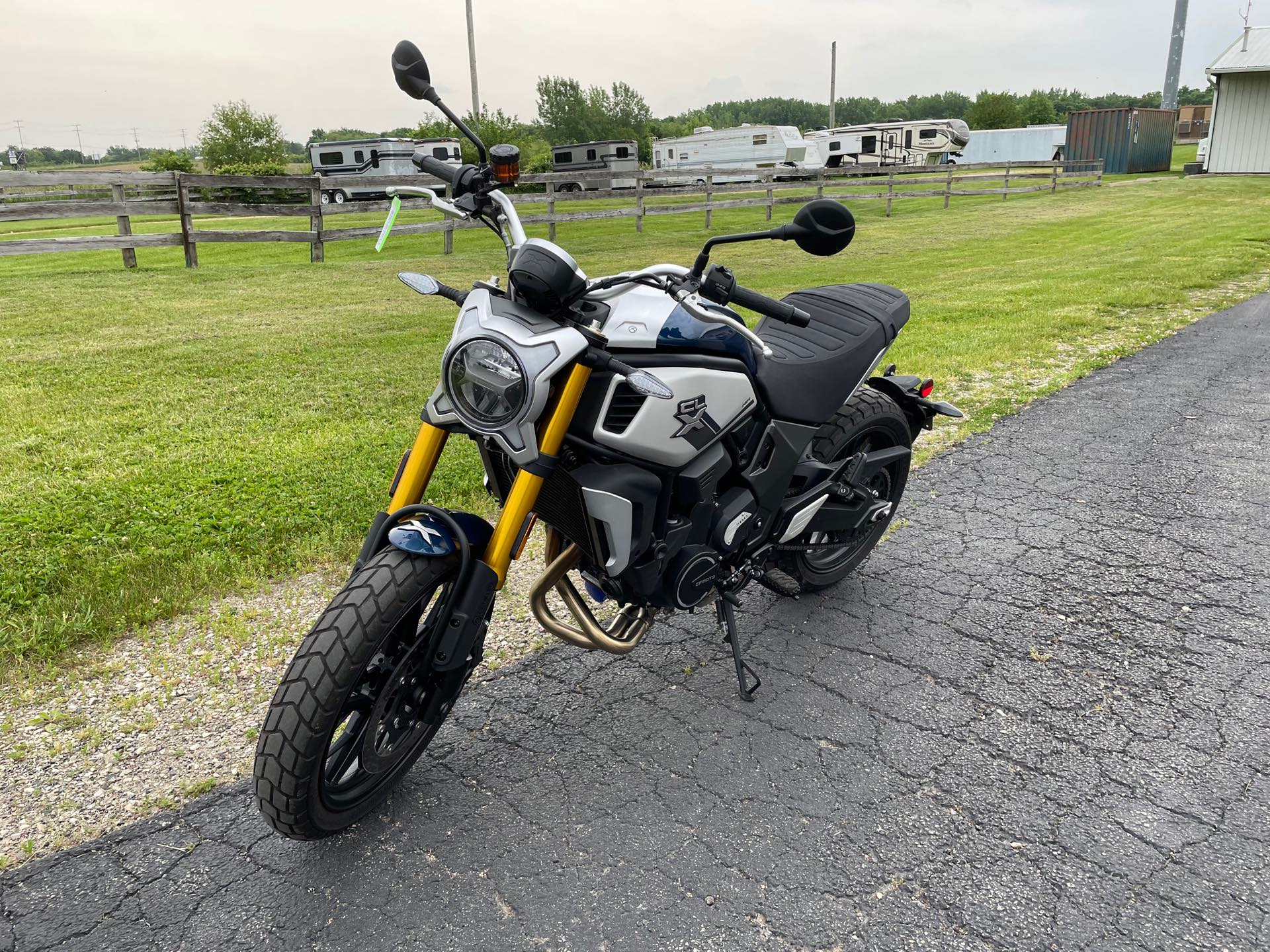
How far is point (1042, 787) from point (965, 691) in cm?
51

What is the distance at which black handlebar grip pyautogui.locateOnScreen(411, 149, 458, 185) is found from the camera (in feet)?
8.65

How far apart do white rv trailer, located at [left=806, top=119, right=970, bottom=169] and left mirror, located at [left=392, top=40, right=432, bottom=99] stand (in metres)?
40.7

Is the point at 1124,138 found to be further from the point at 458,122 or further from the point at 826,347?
the point at 458,122

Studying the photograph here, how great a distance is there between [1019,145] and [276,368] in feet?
174

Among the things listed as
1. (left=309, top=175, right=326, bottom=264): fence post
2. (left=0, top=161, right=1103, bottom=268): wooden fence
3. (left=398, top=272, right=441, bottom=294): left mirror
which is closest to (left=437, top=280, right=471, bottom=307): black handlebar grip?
(left=398, top=272, right=441, bottom=294): left mirror

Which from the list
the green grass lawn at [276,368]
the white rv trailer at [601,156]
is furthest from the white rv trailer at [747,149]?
the green grass lawn at [276,368]

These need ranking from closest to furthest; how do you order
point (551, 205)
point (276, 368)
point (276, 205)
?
point (276, 368)
point (276, 205)
point (551, 205)

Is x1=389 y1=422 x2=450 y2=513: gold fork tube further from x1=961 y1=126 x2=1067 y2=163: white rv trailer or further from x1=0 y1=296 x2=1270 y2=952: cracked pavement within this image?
x1=961 y1=126 x2=1067 y2=163: white rv trailer

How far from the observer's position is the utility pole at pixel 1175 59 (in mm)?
44969

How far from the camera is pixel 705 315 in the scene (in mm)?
2332

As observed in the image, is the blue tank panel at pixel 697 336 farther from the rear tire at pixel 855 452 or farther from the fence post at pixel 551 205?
the fence post at pixel 551 205

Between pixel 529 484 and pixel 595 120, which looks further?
pixel 595 120

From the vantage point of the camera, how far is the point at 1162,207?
22844 mm

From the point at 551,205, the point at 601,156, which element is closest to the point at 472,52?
the point at 601,156
